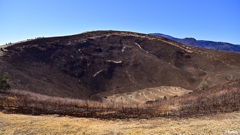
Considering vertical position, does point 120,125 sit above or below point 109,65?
below

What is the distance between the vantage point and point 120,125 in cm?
2291

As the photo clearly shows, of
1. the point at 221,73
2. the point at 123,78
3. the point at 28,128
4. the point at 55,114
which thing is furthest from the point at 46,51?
the point at 28,128

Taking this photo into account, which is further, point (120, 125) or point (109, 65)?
point (109, 65)

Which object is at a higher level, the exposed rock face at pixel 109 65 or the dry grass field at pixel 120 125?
the exposed rock face at pixel 109 65

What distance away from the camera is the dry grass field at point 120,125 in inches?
773

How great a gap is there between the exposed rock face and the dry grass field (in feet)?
119

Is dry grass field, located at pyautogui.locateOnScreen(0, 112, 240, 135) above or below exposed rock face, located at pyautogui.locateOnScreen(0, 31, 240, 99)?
below

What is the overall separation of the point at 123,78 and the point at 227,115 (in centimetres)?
5807

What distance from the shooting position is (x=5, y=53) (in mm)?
76625

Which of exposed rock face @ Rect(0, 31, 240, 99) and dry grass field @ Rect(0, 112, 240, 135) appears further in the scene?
exposed rock face @ Rect(0, 31, 240, 99)

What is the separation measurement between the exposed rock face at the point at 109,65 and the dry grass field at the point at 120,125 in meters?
36.2

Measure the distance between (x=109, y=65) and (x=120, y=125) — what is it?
66256 millimetres

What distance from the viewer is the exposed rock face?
71312 millimetres

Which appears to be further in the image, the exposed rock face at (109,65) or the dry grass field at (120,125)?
the exposed rock face at (109,65)
